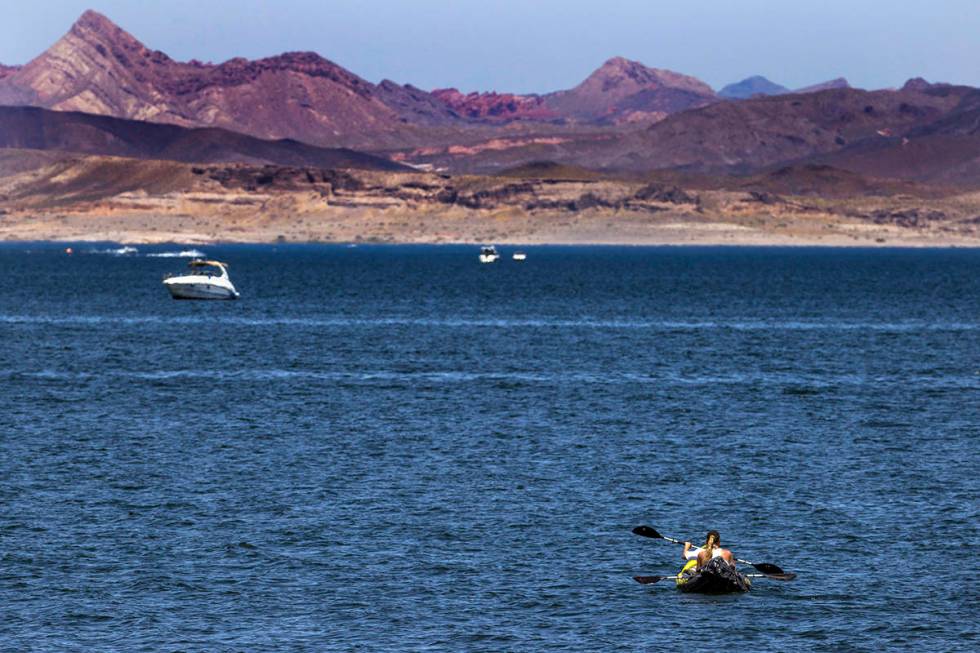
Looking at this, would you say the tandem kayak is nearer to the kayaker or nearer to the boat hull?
the kayaker

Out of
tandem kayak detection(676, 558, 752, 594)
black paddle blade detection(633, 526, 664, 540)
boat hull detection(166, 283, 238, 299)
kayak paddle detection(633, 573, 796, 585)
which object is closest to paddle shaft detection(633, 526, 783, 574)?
black paddle blade detection(633, 526, 664, 540)

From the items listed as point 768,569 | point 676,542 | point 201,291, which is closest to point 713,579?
point 768,569

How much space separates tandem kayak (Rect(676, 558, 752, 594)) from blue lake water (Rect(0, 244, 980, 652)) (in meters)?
0.49

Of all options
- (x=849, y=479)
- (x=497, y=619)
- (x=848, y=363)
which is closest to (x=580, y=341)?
(x=848, y=363)

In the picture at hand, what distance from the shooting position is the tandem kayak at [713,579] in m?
41.9

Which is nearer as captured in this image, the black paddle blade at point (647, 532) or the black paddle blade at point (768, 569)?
the black paddle blade at point (768, 569)

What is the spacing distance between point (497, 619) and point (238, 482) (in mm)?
19135

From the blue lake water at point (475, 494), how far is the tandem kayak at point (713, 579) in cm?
49

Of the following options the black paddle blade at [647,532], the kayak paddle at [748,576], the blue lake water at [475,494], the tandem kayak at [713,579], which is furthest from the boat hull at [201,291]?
the tandem kayak at [713,579]

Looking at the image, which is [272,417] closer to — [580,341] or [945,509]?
[945,509]

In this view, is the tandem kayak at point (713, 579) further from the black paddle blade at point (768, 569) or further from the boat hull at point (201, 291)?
the boat hull at point (201, 291)

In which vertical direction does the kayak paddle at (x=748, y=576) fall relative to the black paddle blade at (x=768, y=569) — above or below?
below

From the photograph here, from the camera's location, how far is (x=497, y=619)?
1556 inches

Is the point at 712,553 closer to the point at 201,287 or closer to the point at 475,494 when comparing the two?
the point at 475,494
